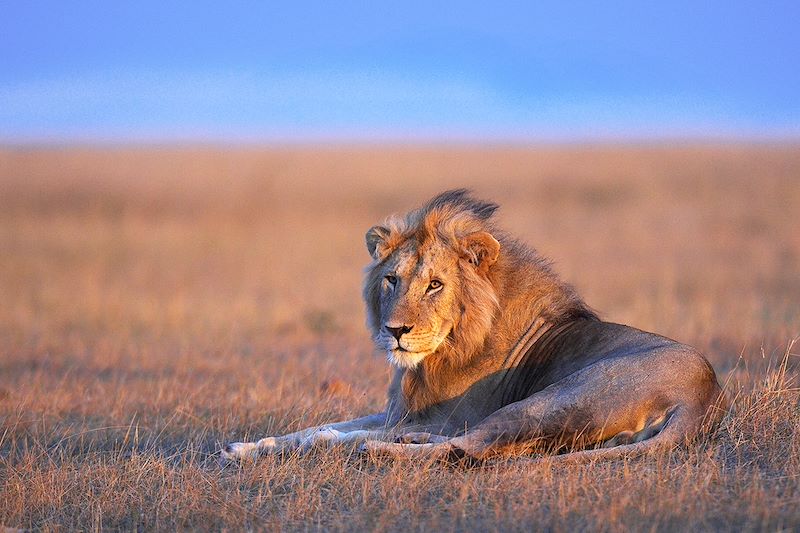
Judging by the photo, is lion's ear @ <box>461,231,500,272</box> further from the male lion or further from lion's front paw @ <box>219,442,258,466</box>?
lion's front paw @ <box>219,442,258,466</box>

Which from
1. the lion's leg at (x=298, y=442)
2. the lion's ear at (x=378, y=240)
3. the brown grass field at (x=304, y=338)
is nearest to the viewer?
the brown grass field at (x=304, y=338)

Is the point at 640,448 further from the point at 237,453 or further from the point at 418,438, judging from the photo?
the point at 237,453

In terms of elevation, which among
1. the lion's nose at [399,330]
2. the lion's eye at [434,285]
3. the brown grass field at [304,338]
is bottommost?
the brown grass field at [304,338]

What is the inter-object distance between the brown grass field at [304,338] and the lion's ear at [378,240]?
4.22ft

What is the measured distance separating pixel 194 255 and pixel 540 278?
1661 centimetres

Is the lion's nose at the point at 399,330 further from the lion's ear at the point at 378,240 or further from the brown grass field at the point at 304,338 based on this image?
the brown grass field at the point at 304,338

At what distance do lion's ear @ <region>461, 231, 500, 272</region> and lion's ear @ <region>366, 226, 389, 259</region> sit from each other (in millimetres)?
520

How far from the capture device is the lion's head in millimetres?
5965

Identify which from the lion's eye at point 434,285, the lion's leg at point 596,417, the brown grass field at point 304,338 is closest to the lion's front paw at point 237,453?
the brown grass field at point 304,338

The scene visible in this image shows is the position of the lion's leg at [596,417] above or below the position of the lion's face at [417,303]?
below

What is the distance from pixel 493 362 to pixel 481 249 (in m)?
0.70

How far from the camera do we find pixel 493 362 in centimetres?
622

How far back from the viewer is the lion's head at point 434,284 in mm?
5965

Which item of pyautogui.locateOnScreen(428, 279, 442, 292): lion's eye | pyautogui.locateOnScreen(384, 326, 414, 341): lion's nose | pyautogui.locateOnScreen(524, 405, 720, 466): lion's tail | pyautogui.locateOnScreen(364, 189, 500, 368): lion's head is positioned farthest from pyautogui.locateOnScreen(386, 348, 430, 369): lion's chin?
pyautogui.locateOnScreen(524, 405, 720, 466): lion's tail
